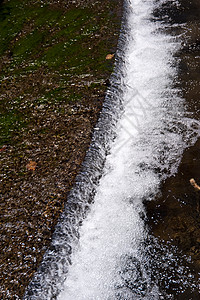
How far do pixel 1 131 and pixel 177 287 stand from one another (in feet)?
9.47

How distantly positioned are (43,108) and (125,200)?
74.7 inches

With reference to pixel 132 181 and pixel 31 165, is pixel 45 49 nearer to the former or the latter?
pixel 31 165

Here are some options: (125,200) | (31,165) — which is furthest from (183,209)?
(31,165)

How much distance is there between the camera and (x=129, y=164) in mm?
3783

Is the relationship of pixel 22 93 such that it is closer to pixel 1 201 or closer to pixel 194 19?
pixel 1 201

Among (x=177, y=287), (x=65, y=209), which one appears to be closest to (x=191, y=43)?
(x=65, y=209)

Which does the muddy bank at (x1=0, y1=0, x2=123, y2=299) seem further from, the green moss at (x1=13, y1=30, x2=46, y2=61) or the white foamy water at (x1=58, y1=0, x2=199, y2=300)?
the white foamy water at (x1=58, y1=0, x2=199, y2=300)

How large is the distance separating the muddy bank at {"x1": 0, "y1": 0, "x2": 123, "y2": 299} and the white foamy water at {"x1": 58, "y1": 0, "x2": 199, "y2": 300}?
372 mm

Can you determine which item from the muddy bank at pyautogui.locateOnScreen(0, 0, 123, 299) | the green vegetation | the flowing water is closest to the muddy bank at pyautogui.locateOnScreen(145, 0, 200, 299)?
the flowing water

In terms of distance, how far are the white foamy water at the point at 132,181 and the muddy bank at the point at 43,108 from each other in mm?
372

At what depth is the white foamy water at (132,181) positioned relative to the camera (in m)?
2.79

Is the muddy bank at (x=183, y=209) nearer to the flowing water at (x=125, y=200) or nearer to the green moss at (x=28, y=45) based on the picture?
the flowing water at (x=125, y=200)

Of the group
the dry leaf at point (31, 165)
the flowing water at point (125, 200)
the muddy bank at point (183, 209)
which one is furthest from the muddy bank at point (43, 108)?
the muddy bank at point (183, 209)

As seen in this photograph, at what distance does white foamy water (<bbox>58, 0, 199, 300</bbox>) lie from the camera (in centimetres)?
279
